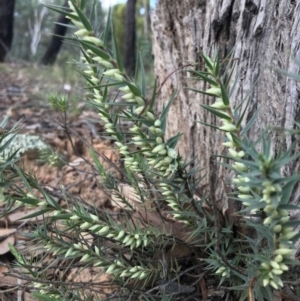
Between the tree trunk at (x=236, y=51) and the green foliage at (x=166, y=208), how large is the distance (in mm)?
116

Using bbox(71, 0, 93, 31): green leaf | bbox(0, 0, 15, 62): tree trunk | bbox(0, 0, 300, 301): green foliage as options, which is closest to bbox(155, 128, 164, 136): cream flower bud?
bbox(0, 0, 300, 301): green foliage

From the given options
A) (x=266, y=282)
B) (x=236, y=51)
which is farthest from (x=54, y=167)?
(x=266, y=282)

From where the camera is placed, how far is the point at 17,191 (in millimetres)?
875

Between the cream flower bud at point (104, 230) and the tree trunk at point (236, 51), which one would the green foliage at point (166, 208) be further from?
the tree trunk at point (236, 51)

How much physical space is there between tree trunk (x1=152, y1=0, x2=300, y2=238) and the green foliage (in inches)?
4.6

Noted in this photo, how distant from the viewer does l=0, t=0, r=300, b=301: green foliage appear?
0.63 metres

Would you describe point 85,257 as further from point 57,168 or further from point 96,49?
point 57,168

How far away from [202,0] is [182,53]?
0.74 ft

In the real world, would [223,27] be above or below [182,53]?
above

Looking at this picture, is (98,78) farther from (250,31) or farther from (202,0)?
(202,0)

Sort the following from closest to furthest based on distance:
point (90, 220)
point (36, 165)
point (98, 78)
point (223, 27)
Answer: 1. point (90, 220)
2. point (98, 78)
3. point (223, 27)
4. point (36, 165)

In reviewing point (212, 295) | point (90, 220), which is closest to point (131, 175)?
point (90, 220)

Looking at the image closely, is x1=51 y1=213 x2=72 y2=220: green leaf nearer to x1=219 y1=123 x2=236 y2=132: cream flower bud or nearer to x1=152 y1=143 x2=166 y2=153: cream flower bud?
x1=152 y1=143 x2=166 y2=153: cream flower bud

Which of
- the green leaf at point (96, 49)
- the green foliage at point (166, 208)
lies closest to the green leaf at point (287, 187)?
the green foliage at point (166, 208)
